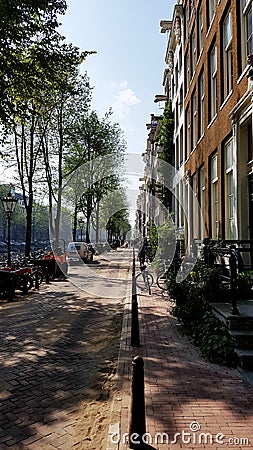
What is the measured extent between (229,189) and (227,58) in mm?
4174

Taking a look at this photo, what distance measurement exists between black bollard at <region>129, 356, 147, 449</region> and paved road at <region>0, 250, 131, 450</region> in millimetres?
509

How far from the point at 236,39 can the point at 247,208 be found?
4.58 m

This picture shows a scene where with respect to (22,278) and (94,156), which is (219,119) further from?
(94,156)

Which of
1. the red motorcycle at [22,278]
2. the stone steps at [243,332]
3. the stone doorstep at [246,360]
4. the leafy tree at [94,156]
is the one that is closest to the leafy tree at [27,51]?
the red motorcycle at [22,278]

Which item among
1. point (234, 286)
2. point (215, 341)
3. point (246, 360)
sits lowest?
point (246, 360)

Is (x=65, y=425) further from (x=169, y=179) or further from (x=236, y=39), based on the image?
(x=169, y=179)

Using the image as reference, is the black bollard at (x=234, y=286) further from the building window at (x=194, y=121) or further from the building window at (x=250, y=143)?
the building window at (x=194, y=121)

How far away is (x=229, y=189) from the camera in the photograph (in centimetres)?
1216

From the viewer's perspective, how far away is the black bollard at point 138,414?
3.59 meters

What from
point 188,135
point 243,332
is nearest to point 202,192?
point 188,135

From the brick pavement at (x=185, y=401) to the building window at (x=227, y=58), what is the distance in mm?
8315

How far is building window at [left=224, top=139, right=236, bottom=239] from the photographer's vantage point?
11656 mm

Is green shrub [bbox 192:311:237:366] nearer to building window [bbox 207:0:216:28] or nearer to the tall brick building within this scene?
the tall brick building

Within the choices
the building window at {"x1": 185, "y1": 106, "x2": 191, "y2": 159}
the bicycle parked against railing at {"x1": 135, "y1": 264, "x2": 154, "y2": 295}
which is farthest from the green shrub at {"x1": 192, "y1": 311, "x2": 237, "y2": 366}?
the building window at {"x1": 185, "y1": 106, "x2": 191, "y2": 159}
